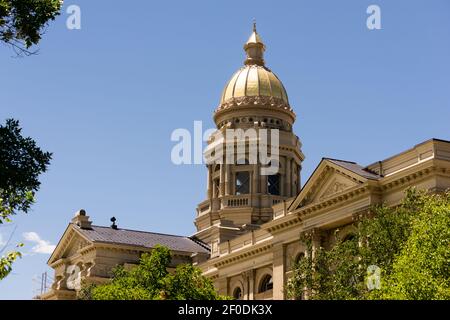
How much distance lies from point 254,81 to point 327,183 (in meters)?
43.5

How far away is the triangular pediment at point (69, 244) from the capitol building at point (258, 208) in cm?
11

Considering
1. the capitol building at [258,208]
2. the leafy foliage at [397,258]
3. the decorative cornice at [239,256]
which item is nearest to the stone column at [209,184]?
the capitol building at [258,208]

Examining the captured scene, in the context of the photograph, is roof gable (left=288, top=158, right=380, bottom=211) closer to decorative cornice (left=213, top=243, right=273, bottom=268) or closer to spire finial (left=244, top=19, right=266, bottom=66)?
decorative cornice (left=213, top=243, right=273, bottom=268)

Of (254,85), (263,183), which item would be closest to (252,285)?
(263,183)

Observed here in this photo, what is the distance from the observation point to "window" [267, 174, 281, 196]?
96.5 meters

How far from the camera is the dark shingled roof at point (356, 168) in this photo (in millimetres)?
53469

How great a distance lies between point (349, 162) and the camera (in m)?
A: 57.4

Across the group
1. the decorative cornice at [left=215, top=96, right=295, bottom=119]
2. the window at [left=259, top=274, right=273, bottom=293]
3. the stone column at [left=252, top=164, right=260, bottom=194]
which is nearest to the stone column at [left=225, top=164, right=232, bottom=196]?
the stone column at [left=252, top=164, right=260, bottom=194]

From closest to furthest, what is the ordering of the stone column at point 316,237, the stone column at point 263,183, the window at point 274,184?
the stone column at point 316,237
the stone column at point 263,183
the window at point 274,184

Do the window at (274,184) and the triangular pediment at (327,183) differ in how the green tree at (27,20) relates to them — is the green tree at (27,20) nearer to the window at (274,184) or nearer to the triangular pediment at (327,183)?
the triangular pediment at (327,183)

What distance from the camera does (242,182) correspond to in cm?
9631

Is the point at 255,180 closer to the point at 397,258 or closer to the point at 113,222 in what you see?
the point at 113,222
